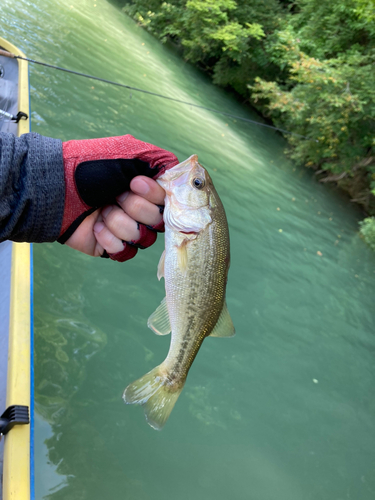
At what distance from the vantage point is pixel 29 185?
70.2 inches

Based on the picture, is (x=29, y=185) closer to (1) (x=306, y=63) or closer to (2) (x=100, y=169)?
(2) (x=100, y=169)

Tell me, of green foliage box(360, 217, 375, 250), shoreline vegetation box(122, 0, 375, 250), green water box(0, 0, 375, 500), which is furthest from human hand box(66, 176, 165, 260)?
shoreline vegetation box(122, 0, 375, 250)

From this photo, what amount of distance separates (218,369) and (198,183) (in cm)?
326

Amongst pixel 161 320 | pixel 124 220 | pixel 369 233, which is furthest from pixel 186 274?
pixel 369 233

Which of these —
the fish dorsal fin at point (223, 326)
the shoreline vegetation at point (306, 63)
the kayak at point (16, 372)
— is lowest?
the kayak at point (16, 372)

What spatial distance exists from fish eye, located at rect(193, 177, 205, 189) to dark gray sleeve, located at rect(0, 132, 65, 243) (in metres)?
0.66

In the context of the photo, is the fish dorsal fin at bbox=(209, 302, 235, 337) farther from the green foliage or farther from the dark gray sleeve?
the green foliage

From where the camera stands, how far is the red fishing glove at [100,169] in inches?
75.5

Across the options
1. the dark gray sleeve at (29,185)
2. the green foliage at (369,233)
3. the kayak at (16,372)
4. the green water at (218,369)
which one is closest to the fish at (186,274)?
the dark gray sleeve at (29,185)

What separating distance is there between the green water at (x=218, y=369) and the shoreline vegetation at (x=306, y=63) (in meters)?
5.48

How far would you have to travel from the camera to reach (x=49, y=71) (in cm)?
1007

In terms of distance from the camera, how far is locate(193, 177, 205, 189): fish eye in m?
2.13

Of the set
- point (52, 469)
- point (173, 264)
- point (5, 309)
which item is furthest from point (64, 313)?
point (173, 264)

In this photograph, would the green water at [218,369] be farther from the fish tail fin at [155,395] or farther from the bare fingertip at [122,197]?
the bare fingertip at [122,197]
